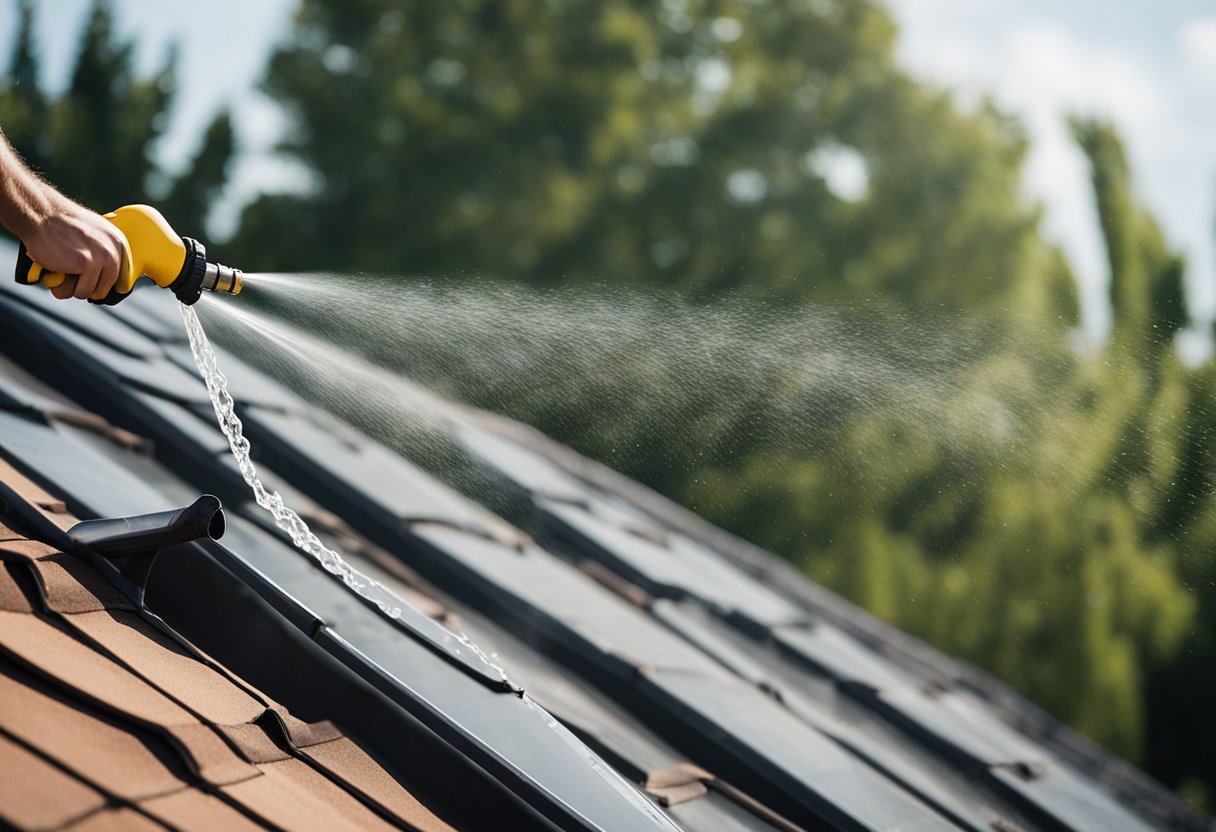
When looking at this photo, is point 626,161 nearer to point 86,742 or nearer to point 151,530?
point 151,530

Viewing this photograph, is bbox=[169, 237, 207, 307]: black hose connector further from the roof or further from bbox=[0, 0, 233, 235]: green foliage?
bbox=[0, 0, 233, 235]: green foliage

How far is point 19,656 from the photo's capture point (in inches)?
50.3

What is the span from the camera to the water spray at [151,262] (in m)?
1.65

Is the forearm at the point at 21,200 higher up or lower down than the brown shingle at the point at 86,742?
higher up

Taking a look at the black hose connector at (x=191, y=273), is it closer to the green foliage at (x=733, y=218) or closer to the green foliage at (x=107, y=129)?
the green foliage at (x=107, y=129)

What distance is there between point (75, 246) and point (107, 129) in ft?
57.6

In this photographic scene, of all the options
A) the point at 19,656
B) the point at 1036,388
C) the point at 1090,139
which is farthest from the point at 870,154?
the point at 19,656

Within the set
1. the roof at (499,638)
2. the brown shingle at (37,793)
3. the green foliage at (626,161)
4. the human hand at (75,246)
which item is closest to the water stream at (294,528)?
the roof at (499,638)

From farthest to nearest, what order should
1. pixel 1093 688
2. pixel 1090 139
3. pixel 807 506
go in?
pixel 807 506 → pixel 1090 139 → pixel 1093 688

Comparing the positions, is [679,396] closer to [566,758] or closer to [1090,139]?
[1090,139]

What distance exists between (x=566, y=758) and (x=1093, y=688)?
44.3 ft

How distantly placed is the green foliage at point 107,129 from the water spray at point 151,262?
15.3m

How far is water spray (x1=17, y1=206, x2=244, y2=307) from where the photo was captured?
1.65 m

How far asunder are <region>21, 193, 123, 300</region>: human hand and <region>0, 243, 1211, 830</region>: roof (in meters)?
0.37
